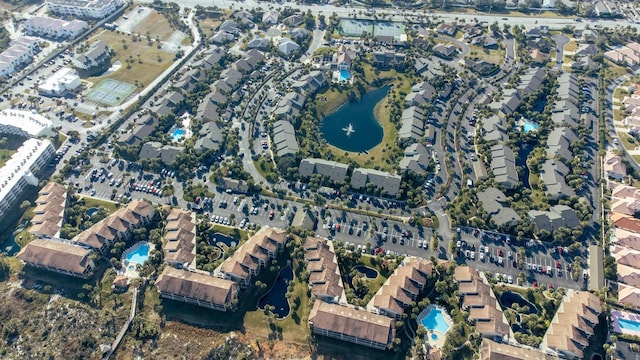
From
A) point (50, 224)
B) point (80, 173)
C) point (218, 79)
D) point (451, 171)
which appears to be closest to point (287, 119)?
point (218, 79)

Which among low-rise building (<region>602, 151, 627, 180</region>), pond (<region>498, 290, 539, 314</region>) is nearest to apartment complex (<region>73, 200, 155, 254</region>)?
pond (<region>498, 290, 539, 314</region>)

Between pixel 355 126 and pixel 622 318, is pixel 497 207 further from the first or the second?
pixel 355 126

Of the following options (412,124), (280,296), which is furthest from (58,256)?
(412,124)

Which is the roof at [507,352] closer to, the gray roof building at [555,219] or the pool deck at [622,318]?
the pool deck at [622,318]

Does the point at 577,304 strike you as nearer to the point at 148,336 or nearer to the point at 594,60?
the point at 148,336

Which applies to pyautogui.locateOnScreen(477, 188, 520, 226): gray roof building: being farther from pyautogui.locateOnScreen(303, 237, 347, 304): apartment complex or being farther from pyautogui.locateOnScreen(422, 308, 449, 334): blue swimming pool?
pyautogui.locateOnScreen(303, 237, 347, 304): apartment complex

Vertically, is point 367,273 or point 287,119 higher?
point 287,119
